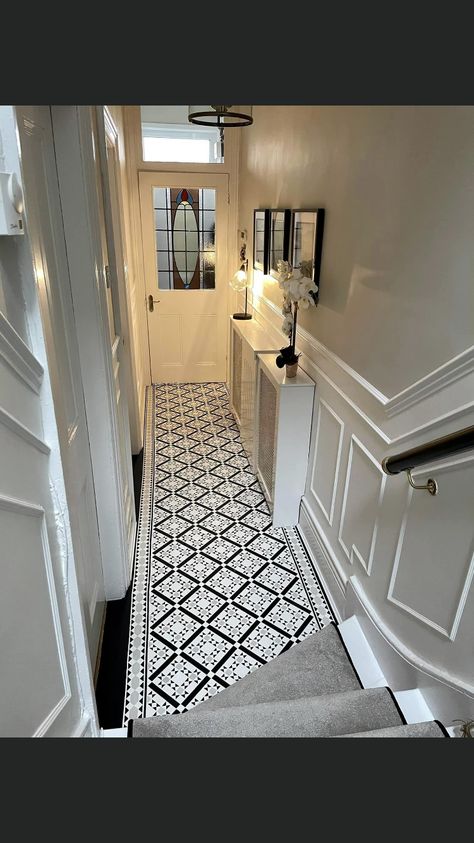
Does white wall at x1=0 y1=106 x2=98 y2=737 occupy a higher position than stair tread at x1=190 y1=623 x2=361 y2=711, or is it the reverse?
white wall at x1=0 y1=106 x2=98 y2=737

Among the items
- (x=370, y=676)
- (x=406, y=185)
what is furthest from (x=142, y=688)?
(x=406, y=185)

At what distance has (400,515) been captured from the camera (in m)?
1.82

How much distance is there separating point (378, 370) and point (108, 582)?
1.64 m

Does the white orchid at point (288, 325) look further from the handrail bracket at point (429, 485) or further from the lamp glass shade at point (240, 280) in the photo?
the lamp glass shade at point (240, 280)

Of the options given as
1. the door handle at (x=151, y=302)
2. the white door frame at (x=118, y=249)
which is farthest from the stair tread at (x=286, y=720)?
the door handle at (x=151, y=302)

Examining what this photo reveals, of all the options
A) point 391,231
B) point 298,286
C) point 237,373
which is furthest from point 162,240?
point 391,231

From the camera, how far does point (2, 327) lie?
917 mm

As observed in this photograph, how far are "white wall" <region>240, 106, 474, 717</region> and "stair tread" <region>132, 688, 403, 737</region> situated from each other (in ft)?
0.68

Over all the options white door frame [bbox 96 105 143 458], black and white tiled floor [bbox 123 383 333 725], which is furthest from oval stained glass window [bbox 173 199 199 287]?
black and white tiled floor [bbox 123 383 333 725]

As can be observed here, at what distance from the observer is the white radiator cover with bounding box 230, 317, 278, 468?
11.9 feet

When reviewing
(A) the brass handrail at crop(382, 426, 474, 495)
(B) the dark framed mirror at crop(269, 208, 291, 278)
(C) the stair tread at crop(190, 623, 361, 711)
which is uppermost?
(B) the dark framed mirror at crop(269, 208, 291, 278)

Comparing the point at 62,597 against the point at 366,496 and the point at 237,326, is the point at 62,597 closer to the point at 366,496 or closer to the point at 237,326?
the point at 366,496

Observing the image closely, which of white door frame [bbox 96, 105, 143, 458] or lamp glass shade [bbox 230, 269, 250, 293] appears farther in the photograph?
lamp glass shade [bbox 230, 269, 250, 293]

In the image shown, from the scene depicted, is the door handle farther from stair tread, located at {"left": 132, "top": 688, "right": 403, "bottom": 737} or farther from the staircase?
stair tread, located at {"left": 132, "top": 688, "right": 403, "bottom": 737}
